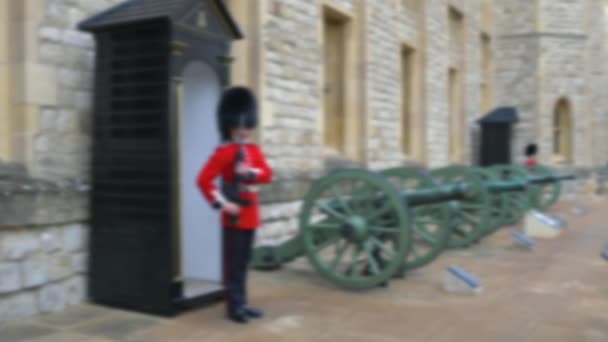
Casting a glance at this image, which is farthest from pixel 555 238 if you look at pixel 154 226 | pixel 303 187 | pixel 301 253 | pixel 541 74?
pixel 541 74

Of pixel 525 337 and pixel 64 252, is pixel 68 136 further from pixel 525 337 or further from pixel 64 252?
pixel 525 337

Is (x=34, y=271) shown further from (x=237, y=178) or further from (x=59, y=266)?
(x=237, y=178)

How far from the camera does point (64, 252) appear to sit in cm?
445

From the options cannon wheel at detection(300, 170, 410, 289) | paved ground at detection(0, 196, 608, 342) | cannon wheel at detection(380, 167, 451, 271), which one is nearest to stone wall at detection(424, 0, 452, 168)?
cannon wheel at detection(380, 167, 451, 271)

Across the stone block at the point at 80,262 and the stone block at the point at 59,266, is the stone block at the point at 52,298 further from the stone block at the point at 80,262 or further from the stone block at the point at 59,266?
the stone block at the point at 80,262

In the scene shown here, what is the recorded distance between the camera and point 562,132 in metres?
19.0

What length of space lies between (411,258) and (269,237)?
162 centimetres

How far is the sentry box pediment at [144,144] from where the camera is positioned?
4.24m

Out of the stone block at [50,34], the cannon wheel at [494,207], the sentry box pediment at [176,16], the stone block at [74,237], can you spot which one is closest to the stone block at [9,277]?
the stone block at [74,237]

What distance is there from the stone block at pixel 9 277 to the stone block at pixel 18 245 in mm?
52

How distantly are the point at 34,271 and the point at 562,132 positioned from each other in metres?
17.8

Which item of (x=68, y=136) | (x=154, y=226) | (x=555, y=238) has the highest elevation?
(x=68, y=136)

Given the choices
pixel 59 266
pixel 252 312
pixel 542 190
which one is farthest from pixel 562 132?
pixel 59 266

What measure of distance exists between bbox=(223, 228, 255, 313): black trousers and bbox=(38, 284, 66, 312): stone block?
3.98 ft
